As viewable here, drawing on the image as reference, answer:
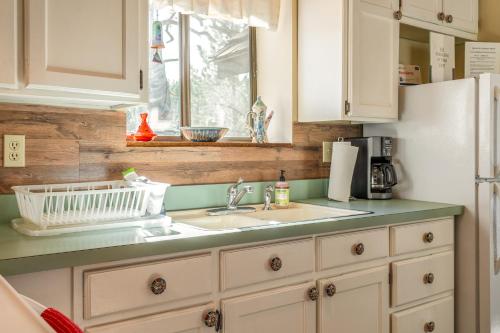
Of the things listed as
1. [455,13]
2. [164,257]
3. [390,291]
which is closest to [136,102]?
[164,257]

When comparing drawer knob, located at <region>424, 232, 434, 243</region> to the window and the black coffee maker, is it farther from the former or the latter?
the window

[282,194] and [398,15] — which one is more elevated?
[398,15]

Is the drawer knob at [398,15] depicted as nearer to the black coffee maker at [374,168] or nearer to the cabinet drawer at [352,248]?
the black coffee maker at [374,168]

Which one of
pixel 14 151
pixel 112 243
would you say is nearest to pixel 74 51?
pixel 14 151

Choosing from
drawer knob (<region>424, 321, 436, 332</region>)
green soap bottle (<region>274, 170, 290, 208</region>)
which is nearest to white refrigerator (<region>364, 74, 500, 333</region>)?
drawer knob (<region>424, 321, 436, 332</region>)

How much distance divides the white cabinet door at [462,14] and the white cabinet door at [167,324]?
87.1 inches

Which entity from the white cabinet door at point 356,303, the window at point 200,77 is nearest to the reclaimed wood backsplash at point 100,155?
the window at point 200,77

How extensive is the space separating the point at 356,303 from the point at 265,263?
1.72ft

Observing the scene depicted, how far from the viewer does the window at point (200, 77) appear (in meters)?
2.34

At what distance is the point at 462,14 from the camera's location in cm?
282

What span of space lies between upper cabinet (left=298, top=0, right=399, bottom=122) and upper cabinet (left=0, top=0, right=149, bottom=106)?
1.05m

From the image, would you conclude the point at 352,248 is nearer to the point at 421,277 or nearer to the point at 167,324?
the point at 421,277

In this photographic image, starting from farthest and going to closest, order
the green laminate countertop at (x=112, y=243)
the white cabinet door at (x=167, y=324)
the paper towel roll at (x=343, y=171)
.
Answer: the paper towel roll at (x=343, y=171), the white cabinet door at (x=167, y=324), the green laminate countertop at (x=112, y=243)

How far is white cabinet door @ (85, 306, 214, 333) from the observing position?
1.35m
